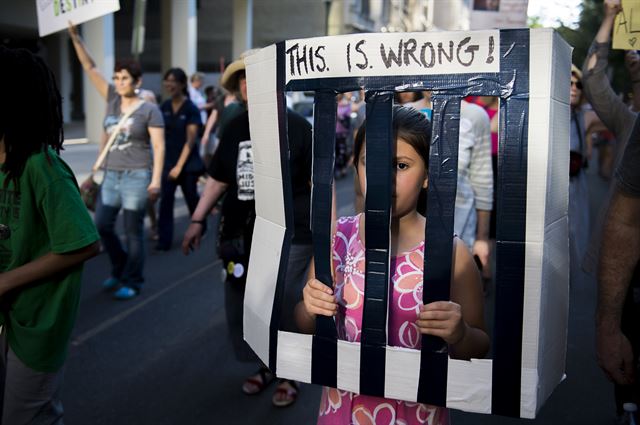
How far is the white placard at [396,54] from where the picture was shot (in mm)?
1527

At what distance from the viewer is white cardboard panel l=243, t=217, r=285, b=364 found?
1.88 metres

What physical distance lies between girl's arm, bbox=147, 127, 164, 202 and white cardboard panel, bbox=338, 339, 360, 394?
14.3 ft

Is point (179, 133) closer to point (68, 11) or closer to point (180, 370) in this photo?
point (68, 11)

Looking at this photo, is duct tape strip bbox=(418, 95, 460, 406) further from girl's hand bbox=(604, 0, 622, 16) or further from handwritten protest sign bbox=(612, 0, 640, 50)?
girl's hand bbox=(604, 0, 622, 16)

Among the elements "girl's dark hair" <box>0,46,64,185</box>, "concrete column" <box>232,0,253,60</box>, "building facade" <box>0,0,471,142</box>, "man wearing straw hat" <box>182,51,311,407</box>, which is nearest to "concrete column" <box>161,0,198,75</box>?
"building facade" <box>0,0,471,142</box>

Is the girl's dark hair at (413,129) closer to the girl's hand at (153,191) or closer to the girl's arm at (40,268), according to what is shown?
the girl's arm at (40,268)

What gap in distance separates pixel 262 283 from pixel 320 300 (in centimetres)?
24

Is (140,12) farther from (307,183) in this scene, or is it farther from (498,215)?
(498,215)

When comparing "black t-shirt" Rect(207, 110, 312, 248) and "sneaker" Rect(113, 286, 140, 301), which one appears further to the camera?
"sneaker" Rect(113, 286, 140, 301)

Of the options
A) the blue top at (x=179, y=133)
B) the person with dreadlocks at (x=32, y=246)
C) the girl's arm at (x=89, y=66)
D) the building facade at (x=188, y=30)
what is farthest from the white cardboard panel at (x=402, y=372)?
the building facade at (x=188, y=30)

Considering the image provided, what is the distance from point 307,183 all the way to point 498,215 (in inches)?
76.0

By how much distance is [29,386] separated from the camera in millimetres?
2207

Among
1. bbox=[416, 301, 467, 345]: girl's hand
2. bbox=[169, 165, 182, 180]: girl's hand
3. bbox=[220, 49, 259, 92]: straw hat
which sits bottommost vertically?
bbox=[416, 301, 467, 345]: girl's hand

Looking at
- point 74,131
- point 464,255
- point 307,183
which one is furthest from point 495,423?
point 74,131
